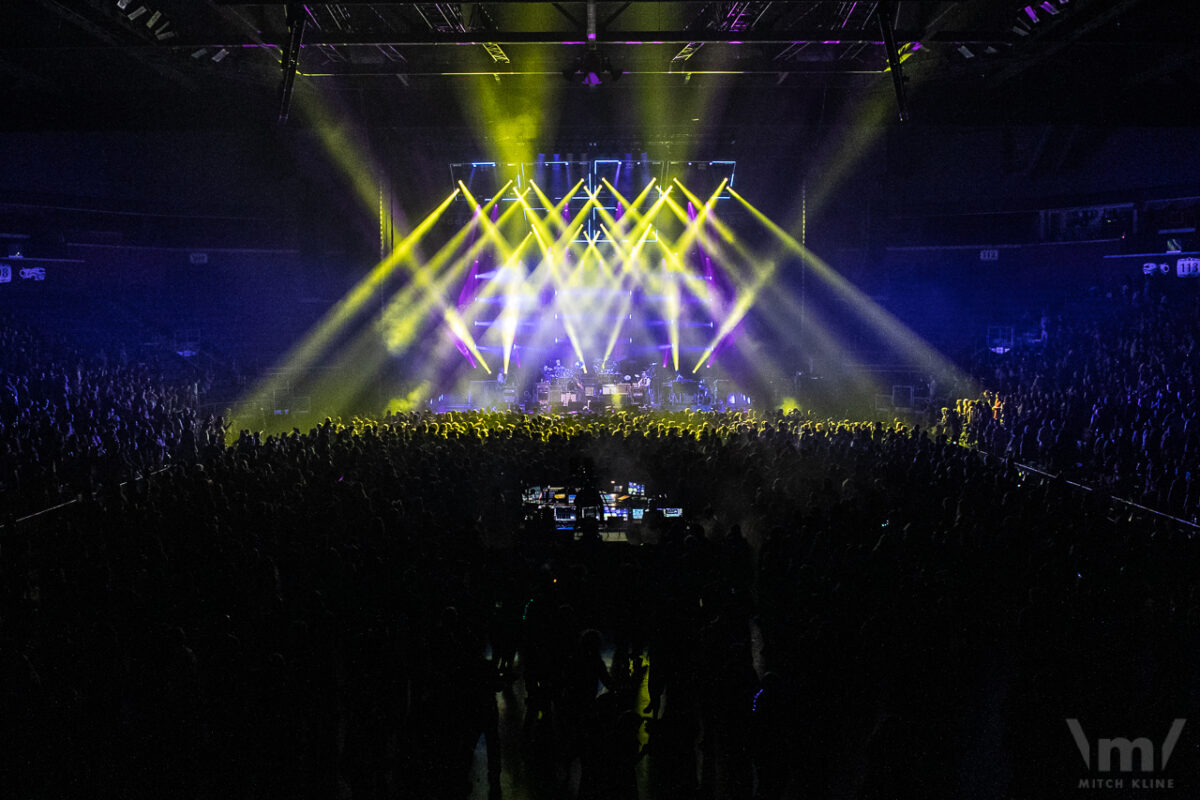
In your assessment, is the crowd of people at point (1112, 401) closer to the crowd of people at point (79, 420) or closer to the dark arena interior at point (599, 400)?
the dark arena interior at point (599, 400)

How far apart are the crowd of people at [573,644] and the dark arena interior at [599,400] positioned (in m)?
0.04

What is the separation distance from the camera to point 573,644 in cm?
559

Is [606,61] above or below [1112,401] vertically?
above

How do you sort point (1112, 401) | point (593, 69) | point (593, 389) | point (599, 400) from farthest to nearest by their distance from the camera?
point (593, 389) → point (599, 400) → point (1112, 401) → point (593, 69)

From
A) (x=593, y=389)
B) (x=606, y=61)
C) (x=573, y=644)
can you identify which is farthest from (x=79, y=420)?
(x=593, y=389)

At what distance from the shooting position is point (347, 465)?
1191 cm

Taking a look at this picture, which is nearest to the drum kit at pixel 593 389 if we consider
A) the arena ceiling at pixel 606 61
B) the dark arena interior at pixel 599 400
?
the dark arena interior at pixel 599 400

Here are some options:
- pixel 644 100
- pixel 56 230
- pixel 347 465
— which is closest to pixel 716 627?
pixel 347 465

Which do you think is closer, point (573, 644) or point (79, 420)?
point (573, 644)

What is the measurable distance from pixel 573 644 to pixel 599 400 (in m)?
19.2

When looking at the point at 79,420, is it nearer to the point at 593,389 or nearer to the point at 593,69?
the point at 593,69

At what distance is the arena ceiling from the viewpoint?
48.8ft

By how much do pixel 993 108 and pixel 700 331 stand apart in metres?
11.8

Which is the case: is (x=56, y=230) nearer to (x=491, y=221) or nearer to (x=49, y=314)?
(x=49, y=314)
